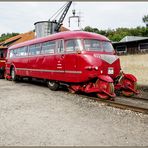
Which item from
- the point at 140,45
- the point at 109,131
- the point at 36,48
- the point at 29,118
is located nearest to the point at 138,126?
the point at 109,131

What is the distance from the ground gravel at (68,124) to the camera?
5.98 m

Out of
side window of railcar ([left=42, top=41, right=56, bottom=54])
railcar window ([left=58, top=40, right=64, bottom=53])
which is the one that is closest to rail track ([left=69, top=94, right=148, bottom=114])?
railcar window ([left=58, top=40, right=64, bottom=53])

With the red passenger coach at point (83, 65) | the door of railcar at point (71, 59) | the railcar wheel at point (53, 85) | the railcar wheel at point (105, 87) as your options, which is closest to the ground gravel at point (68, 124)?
the railcar wheel at point (105, 87)

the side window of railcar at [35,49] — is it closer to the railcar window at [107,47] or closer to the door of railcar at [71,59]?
the door of railcar at [71,59]

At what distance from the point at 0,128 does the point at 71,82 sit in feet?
20.4

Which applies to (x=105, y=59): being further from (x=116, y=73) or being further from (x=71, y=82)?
(x=71, y=82)

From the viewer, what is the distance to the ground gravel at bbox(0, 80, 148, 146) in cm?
598

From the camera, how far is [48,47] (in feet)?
48.1

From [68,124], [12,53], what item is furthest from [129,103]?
[12,53]

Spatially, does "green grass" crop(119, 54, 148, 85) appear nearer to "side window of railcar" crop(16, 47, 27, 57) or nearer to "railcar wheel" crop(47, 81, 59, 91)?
"railcar wheel" crop(47, 81, 59, 91)

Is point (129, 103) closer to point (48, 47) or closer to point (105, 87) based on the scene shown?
point (105, 87)

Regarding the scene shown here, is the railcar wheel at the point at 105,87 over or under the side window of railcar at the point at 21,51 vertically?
under

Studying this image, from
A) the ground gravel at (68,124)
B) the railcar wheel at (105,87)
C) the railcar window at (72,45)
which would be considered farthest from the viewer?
the railcar window at (72,45)

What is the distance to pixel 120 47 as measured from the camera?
26359 mm
